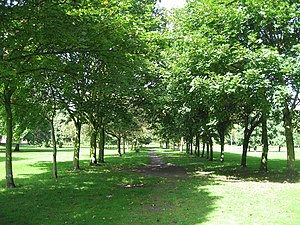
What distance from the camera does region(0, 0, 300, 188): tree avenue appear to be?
854 centimetres

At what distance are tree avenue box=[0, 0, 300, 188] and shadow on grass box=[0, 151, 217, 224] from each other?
2.60 meters

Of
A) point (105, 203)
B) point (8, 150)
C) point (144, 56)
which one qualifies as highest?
point (144, 56)

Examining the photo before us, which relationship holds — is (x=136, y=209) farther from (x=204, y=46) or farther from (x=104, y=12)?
(x=204, y=46)

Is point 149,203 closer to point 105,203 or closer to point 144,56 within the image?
point 105,203

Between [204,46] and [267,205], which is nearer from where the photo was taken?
[267,205]

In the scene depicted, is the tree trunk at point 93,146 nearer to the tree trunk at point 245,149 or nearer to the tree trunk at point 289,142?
the tree trunk at point 245,149

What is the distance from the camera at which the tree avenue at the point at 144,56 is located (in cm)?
854

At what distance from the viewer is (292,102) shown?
1722cm

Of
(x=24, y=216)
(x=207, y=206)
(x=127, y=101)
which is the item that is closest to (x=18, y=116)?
(x=127, y=101)

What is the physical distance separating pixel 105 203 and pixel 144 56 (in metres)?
5.71

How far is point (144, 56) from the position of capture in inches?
439

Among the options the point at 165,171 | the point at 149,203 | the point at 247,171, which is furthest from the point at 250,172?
the point at 149,203

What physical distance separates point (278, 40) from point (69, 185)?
14.1 m

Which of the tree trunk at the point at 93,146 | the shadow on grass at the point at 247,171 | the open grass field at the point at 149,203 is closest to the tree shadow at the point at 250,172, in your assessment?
the shadow on grass at the point at 247,171
